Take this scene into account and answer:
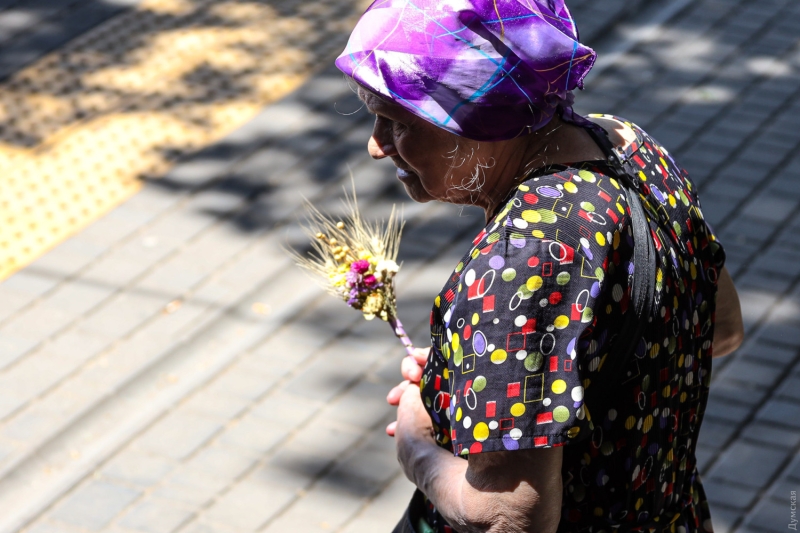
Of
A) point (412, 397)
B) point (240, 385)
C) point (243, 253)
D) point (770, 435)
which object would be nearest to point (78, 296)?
point (243, 253)

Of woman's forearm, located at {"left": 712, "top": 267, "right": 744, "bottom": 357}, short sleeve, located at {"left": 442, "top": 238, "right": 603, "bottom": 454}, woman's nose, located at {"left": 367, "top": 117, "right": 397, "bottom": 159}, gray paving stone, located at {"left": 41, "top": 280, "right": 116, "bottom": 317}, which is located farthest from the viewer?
gray paving stone, located at {"left": 41, "top": 280, "right": 116, "bottom": 317}

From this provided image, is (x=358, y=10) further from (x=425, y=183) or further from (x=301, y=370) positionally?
(x=425, y=183)

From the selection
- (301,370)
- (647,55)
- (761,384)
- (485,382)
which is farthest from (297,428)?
(647,55)

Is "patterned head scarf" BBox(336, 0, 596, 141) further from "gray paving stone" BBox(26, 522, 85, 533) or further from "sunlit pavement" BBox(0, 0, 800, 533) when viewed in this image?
"gray paving stone" BBox(26, 522, 85, 533)

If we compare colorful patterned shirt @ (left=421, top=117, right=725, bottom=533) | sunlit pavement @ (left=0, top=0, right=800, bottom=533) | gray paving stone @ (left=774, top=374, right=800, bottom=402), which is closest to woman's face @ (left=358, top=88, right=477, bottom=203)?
colorful patterned shirt @ (left=421, top=117, right=725, bottom=533)

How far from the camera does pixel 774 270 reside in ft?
15.5

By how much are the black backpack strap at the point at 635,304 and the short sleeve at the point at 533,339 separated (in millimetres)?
99

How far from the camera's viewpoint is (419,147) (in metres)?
1.82

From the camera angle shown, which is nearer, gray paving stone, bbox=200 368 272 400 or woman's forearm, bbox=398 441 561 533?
woman's forearm, bbox=398 441 561 533

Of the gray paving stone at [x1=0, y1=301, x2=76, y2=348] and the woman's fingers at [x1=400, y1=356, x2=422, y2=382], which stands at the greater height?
the woman's fingers at [x1=400, y1=356, x2=422, y2=382]

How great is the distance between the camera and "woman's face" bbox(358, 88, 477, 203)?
180 cm

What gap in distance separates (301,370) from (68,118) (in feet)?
8.77

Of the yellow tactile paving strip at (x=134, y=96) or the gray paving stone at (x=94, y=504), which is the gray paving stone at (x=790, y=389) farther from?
the yellow tactile paving strip at (x=134, y=96)

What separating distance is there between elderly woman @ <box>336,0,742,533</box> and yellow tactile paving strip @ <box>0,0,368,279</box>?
373 cm
